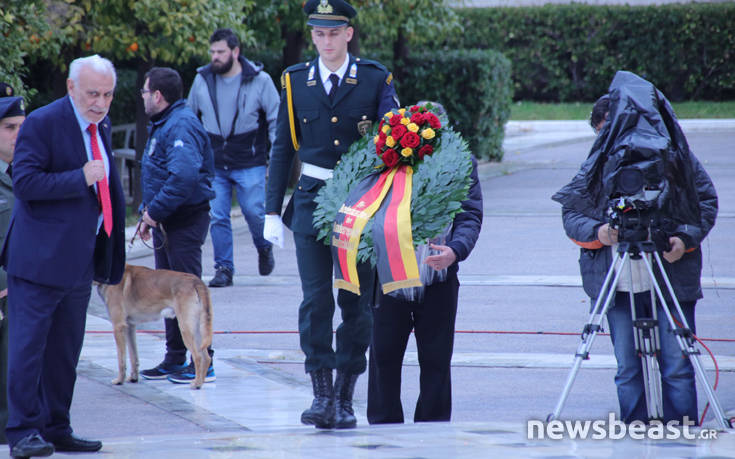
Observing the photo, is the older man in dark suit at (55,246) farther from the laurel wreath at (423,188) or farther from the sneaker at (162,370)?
the sneaker at (162,370)

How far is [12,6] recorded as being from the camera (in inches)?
430

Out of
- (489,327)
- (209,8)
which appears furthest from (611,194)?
(209,8)

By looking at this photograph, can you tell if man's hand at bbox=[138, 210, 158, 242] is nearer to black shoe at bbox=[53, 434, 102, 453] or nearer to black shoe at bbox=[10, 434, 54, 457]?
black shoe at bbox=[53, 434, 102, 453]

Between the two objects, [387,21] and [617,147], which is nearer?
[617,147]

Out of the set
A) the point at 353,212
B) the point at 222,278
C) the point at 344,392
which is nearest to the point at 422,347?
the point at 344,392

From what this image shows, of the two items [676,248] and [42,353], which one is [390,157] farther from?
[42,353]

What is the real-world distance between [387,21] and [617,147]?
14.3m

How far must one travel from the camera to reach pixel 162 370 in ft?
24.8

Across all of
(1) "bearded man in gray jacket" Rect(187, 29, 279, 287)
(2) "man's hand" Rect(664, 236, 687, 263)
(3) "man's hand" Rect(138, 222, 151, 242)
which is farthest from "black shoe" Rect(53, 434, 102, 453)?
(1) "bearded man in gray jacket" Rect(187, 29, 279, 287)

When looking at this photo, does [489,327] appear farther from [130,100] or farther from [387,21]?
[130,100]

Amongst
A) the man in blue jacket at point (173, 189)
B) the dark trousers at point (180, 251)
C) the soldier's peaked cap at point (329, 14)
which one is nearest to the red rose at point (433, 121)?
the soldier's peaked cap at point (329, 14)

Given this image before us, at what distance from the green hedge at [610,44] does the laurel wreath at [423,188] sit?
2872cm

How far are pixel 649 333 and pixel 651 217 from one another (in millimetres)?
567

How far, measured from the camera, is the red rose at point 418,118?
5531mm
